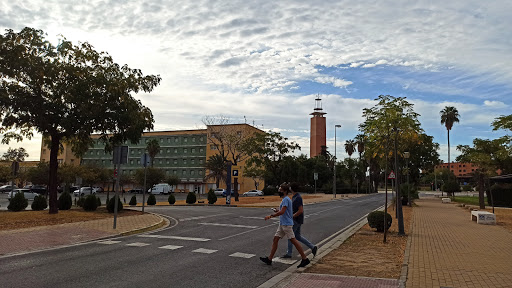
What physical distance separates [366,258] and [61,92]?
13989mm

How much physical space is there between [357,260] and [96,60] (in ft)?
48.8

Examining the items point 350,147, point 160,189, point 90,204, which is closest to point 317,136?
point 350,147

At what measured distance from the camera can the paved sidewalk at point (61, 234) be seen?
31.3ft

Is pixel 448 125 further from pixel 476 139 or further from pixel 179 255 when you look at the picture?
pixel 179 255

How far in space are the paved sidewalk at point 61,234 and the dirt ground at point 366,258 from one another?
7097 mm

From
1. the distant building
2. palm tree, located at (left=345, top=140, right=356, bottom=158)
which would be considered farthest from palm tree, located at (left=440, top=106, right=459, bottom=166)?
the distant building

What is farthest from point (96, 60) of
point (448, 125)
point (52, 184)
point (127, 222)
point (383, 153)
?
point (448, 125)

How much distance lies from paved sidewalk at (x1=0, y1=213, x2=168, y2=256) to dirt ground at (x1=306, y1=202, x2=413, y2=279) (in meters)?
7.10

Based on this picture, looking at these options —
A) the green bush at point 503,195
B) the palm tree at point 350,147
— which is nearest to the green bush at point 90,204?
the green bush at point 503,195

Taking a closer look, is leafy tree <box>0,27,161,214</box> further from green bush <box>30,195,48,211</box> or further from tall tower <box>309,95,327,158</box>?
tall tower <box>309,95,327,158</box>

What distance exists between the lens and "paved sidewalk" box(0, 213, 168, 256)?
9.53m

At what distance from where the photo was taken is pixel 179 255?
28.4ft

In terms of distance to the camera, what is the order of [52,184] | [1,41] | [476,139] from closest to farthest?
[1,41]
[52,184]
[476,139]

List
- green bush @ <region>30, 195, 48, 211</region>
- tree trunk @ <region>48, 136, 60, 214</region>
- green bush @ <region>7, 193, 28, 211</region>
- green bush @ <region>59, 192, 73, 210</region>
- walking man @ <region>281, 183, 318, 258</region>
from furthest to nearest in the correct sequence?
green bush @ <region>59, 192, 73, 210</region>
green bush @ <region>30, 195, 48, 211</region>
green bush @ <region>7, 193, 28, 211</region>
tree trunk @ <region>48, 136, 60, 214</region>
walking man @ <region>281, 183, 318, 258</region>
